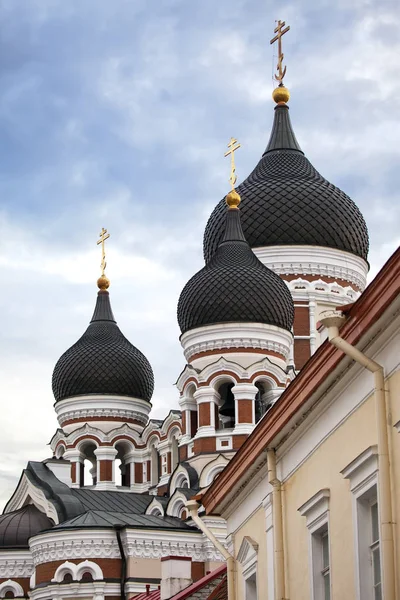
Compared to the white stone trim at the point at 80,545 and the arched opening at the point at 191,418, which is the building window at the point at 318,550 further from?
the arched opening at the point at 191,418

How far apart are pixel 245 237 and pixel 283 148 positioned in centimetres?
320

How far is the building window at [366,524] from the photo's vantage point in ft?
23.9

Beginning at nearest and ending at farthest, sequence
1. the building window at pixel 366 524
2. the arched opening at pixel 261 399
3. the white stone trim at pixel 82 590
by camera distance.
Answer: the building window at pixel 366 524 < the white stone trim at pixel 82 590 < the arched opening at pixel 261 399

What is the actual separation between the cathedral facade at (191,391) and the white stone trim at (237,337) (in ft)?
0.09

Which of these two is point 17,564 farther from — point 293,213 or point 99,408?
point 293,213

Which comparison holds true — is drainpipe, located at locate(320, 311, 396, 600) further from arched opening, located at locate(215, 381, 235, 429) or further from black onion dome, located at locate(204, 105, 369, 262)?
→ black onion dome, located at locate(204, 105, 369, 262)

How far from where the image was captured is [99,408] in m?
30.5

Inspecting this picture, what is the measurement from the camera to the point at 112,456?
30156 millimetres

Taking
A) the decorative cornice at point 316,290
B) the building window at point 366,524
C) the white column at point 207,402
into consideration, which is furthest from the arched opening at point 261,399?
the building window at point 366,524

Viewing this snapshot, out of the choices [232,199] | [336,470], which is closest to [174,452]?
[232,199]

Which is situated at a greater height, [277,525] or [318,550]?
[277,525]

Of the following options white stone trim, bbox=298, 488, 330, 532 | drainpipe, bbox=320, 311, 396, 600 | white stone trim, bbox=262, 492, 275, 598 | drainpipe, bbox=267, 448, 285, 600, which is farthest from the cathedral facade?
drainpipe, bbox=320, 311, 396, 600

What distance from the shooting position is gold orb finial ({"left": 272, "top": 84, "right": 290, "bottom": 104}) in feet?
105

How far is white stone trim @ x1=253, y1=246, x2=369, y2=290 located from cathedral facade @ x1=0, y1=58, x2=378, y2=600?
24 mm
